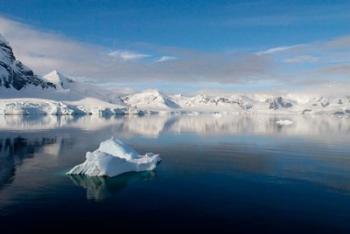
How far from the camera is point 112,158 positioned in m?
30.4

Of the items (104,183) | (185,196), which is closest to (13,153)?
(104,183)

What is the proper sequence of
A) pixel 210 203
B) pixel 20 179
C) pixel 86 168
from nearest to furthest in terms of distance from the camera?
pixel 210 203 → pixel 20 179 → pixel 86 168

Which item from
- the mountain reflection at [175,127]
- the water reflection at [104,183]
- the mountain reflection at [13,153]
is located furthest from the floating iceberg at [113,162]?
the mountain reflection at [175,127]

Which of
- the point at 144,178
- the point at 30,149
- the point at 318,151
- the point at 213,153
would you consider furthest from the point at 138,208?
the point at 318,151

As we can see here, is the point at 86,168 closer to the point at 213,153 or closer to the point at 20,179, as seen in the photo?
the point at 20,179

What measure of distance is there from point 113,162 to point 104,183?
3.05 metres

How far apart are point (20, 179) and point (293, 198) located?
1887cm

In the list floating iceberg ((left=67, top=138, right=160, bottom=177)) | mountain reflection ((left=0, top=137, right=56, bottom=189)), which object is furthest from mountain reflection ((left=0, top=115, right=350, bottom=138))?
floating iceberg ((left=67, top=138, right=160, bottom=177))

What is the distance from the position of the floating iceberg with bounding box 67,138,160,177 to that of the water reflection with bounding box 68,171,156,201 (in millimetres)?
584

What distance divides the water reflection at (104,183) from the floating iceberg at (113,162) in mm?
584

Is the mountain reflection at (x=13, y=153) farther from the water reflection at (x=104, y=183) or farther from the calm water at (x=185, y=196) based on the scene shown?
the water reflection at (x=104, y=183)

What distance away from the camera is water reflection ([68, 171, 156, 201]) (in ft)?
80.7

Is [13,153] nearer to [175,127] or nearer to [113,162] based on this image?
[113,162]

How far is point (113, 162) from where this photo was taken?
30.2m
